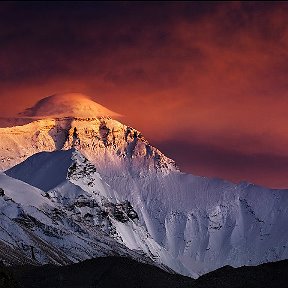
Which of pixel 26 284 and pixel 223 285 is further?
pixel 26 284

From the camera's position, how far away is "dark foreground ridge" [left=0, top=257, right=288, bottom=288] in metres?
128

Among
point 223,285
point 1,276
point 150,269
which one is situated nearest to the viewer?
point 1,276

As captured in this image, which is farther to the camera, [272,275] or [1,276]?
→ [272,275]

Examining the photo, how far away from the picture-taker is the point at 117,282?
14125cm

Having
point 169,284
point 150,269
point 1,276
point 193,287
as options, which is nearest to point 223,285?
point 193,287

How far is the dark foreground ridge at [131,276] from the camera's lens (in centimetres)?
12838

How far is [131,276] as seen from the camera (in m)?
144

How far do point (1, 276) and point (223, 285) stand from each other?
112 ft

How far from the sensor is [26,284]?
14350cm

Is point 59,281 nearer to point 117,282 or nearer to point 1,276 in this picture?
point 117,282

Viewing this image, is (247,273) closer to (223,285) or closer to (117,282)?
(223,285)

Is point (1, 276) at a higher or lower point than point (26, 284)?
higher

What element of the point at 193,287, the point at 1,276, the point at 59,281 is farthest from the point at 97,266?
the point at 1,276

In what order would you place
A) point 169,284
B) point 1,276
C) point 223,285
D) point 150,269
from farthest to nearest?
1. point 150,269
2. point 169,284
3. point 223,285
4. point 1,276
